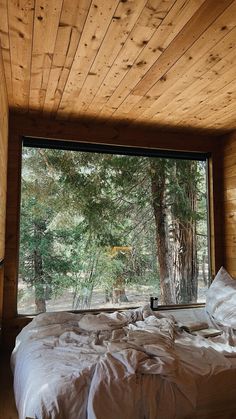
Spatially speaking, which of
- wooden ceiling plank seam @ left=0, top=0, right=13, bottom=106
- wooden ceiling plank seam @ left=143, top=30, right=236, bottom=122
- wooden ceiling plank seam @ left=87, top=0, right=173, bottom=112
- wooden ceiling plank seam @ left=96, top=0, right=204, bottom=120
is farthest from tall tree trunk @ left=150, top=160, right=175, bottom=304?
wooden ceiling plank seam @ left=0, top=0, right=13, bottom=106

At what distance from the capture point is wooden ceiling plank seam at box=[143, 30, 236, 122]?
2404 millimetres

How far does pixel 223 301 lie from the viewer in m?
3.07

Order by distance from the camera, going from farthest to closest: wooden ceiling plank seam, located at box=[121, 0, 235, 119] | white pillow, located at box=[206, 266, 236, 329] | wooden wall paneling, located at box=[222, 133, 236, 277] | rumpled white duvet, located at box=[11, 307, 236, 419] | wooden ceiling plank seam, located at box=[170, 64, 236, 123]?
wooden wall paneling, located at box=[222, 133, 236, 277]
white pillow, located at box=[206, 266, 236, 329]
wooden ceiling plank seam, located at box=[170, 64, 236, 123]
wooden ceiling plank seam, located at box=[121, 0, 235, 119]
rumpled white duvet, located at box=[11, 307, 236, 419]

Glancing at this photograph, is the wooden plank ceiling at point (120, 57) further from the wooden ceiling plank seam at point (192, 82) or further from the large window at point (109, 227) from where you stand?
the large window at point (109, 227)

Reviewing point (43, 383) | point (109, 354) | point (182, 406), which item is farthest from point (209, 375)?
point (43, 383)

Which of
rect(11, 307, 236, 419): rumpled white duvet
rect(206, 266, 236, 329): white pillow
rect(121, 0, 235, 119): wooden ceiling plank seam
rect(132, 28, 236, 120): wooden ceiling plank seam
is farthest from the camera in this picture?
rect(206, 266, 236, 329): white pillow

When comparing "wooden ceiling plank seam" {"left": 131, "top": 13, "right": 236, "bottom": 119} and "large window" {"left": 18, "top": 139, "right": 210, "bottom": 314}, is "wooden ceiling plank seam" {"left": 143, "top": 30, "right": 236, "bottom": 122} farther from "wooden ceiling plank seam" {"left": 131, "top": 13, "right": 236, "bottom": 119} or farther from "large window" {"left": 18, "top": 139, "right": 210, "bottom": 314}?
"large window" {"left": 18, "top": 139, "right": 210, "bottom": 314}

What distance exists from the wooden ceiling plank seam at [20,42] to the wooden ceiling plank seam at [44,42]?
4 cm

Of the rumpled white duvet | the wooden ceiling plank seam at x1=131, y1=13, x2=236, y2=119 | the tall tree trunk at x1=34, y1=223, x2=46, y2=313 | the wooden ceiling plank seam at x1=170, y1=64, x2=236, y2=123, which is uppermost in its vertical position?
the wooden ceiling plank seam at x1=131, y1=13, x2=236, y2=119

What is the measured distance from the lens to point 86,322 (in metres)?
2.51

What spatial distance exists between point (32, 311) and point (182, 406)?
223 cm

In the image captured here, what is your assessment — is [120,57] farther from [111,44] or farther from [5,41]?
[5,41]

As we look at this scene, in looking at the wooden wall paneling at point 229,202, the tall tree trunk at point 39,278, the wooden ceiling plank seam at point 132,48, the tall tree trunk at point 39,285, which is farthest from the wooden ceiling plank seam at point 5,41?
the wooden wall paneling at point 229,202

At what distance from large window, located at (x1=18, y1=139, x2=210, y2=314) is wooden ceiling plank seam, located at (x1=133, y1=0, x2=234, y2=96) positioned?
60.9 inches
